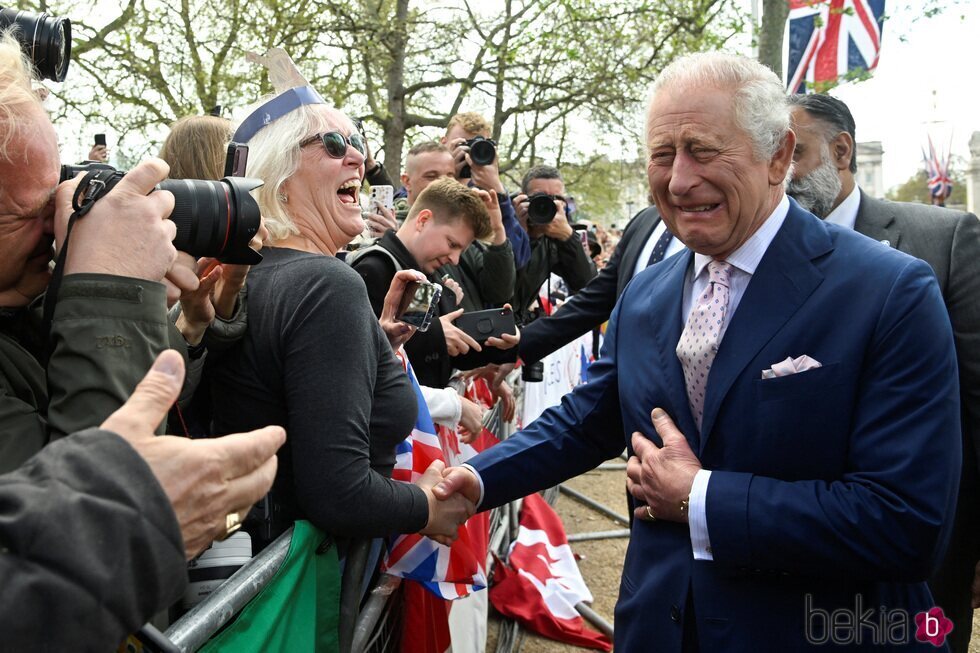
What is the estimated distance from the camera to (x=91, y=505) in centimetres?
92

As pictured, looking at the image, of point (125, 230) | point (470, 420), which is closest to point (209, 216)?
point (125, 230)

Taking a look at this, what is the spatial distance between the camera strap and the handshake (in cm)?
111

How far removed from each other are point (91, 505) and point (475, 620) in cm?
229

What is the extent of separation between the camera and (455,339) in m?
3.40

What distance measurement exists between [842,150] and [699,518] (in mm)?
2115

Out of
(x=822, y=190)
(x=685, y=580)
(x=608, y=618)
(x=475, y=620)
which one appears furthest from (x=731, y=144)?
(x=608, y=618)

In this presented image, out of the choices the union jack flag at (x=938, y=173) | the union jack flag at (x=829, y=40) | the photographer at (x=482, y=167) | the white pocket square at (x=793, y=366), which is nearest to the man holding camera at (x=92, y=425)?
the white pocket square at (x=793, y=366)

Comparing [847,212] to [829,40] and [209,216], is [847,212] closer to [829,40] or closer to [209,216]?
[209,216]

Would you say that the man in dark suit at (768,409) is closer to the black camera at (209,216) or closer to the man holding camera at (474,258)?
the black camera at (209,216)

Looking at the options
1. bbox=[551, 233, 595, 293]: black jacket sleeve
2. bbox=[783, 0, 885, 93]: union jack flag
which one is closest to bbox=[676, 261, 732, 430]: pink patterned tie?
bbox=[551, 233, 595, 293]: black jacket sleeve

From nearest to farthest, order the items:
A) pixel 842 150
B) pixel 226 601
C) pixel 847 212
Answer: pixel 226 601 → pixel 847 212 → pixel 842 150

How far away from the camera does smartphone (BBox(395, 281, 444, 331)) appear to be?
2.69 metres

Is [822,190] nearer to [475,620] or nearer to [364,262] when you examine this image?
[364,262]

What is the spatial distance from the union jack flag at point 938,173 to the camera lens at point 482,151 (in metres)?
27.3
